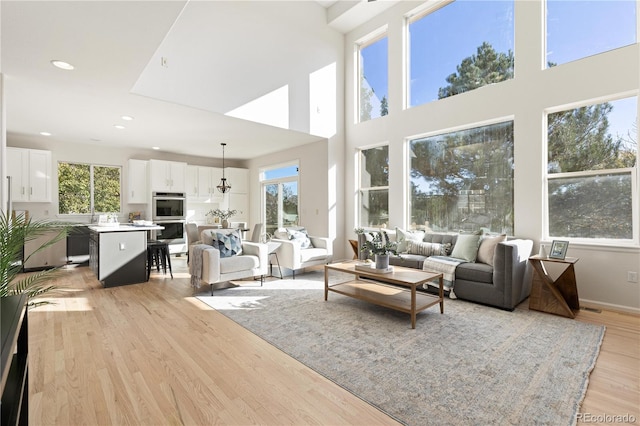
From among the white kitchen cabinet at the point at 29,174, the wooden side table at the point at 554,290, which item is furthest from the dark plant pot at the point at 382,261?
the white kitchen cabinet at the point at 29,174

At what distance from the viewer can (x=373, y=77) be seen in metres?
6.37

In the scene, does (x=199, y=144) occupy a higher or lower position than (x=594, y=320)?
higher

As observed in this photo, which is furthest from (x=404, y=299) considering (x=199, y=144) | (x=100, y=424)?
(x=199, y=144)

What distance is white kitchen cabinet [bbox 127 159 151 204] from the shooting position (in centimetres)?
711

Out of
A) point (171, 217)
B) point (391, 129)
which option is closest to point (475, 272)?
point (391, 129)

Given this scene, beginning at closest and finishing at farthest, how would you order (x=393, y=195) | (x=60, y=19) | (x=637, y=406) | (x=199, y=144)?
(x=637, y=406) → (x=60, y=19) → (x=393, y=195) → (x=199, y=144)

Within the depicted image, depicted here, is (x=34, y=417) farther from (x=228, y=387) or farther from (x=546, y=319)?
(x=546, y=319)

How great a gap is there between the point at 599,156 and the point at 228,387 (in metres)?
4.73

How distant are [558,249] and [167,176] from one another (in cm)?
767

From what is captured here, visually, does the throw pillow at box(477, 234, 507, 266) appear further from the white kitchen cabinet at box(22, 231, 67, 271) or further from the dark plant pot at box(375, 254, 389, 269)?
the white kitchen cabinet at box(22, 231, 67, 271)

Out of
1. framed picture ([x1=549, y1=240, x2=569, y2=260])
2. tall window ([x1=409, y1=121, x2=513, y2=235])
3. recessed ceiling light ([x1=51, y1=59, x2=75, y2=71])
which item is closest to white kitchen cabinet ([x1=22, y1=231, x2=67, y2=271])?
recessed ceiling light ([x1=51, y1=59, x2=75, y2=71])

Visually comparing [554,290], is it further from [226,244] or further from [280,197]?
[280,197]

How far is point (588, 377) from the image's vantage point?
214 centimetres

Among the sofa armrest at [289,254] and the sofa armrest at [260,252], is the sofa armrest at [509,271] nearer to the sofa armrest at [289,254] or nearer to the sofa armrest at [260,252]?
the sofa armrest at [289,254]
